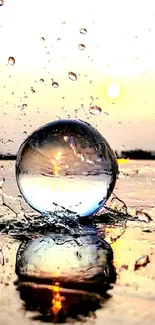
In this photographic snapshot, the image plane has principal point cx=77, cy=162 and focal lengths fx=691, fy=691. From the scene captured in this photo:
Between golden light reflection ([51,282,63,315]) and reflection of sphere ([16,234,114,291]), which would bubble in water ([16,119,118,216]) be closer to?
reflection of sphere ([16,234,114,291])

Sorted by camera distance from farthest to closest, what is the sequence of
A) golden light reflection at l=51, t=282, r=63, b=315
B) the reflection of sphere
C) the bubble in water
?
the bubble in water → the reflection of sphere → golden light reflection at l=51, t=282, r=63, b=315

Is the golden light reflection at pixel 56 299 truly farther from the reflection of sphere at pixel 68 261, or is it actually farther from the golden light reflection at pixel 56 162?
the golden light reflection at pixel 56 162

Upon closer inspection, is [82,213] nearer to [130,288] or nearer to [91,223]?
[91,223]

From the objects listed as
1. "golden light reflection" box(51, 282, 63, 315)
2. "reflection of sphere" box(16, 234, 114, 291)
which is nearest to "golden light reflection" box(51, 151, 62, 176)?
"reflection of sphere" box(16, 234, 114, 291)

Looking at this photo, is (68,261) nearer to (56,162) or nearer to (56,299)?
(56,299)

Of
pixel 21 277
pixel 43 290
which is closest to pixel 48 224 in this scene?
pixel 21 277

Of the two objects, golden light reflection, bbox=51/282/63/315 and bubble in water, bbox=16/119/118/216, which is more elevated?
golden light reflection, bbox=51/282/63/315
